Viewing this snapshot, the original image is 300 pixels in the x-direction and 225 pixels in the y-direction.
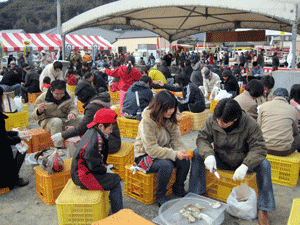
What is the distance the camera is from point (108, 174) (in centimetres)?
271

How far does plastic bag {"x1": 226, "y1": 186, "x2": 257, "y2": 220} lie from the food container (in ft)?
0.48

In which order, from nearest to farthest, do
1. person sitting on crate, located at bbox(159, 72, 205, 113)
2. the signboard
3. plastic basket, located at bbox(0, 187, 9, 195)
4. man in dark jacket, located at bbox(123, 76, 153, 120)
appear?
plastic basket, located at bbox(0, 187, 9, 195), man in dark jacket, located at bbox(123, 76, 153, 120), person sitting on crate, located at bbox(159, 72, 205, 113), the signboard

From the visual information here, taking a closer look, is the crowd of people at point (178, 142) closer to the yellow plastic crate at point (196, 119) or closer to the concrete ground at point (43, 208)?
the concrete ground at point (43, 208)

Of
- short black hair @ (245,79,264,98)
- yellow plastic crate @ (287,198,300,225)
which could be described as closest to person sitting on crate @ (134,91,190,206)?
yellow plastic crate @ (287,198,300,225)

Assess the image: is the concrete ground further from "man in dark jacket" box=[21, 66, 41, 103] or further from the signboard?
the signboard

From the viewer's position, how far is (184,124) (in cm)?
584

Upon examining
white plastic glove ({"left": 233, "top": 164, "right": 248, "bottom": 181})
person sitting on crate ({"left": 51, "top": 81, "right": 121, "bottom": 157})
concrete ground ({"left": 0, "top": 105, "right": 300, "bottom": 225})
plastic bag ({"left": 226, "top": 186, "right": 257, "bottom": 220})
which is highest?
person sitting on crate ({"left": 51, "top": 81, "right": 121, "bottom": 157})

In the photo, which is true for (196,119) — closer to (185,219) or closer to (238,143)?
(238,143)

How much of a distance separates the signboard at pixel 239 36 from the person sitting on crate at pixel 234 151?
9430 millimetres

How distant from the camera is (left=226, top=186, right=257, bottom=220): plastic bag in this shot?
8.96 feet

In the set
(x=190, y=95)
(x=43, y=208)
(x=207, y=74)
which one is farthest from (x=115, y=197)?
(x=207, y=74)

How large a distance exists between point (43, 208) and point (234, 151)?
92.2 inches

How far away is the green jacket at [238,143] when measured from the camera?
9.00 feet

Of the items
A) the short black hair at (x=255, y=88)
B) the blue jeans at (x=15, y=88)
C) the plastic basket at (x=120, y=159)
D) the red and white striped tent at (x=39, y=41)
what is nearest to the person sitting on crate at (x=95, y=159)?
the plastic basket at (x=120, y=159)
